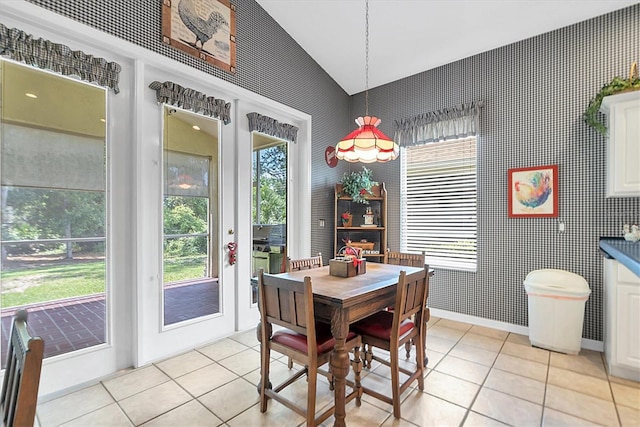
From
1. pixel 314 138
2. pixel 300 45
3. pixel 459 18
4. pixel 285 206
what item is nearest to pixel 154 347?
pixel 285 206

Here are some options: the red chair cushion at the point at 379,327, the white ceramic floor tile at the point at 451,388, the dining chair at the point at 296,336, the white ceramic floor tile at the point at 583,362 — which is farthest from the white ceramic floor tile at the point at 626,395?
the dining chair at the point at 296,336

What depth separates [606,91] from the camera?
8.79 ft

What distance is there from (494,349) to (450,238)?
136 cm

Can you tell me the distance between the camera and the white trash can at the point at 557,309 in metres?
2.85

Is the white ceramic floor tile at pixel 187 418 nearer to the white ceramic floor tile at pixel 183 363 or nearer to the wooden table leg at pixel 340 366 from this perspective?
the white ceramic floor tile at pixel 183 363

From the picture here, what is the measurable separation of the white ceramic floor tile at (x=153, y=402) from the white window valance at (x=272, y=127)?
2515 mm

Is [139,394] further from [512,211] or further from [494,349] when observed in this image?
[512,211]

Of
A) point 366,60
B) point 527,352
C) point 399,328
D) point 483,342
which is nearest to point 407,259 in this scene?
point 483,342

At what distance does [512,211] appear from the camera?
341 centimetres

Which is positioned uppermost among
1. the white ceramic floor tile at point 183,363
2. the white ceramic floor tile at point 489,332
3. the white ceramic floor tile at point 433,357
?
the white ceramic floor tile at point 183,363

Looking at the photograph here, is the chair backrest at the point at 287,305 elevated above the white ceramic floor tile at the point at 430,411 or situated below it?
above

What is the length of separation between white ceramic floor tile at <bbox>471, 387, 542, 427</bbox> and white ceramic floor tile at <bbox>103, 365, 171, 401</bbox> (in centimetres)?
230

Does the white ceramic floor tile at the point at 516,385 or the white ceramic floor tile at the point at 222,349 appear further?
the white ceramic floor tile at the point at 222,349

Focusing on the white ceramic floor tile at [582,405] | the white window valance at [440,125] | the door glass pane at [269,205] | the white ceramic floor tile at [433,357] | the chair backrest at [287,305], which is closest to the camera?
the chair backrest at [287,305]
